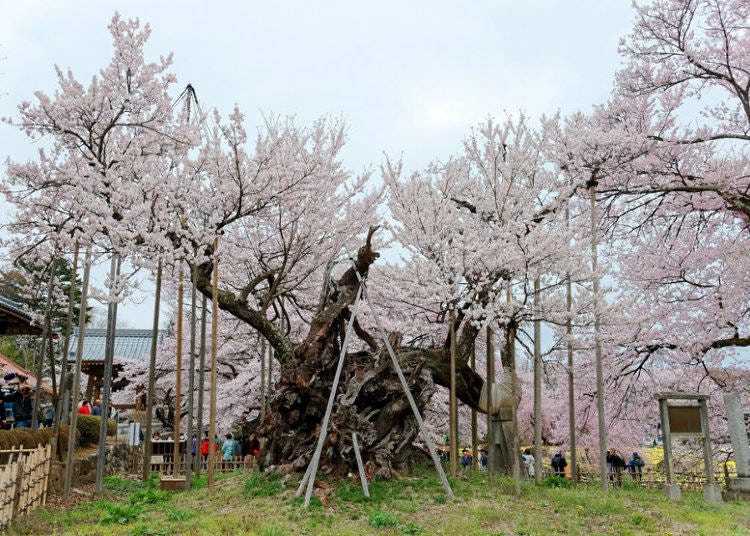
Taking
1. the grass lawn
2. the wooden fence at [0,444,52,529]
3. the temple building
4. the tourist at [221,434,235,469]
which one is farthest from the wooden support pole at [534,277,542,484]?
the temple building

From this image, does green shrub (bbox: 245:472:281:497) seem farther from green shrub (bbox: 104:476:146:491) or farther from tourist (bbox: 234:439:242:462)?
tourist (bbox: 234:439:242:462)

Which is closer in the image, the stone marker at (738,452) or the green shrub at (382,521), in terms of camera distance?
the green shrub at (382,521)

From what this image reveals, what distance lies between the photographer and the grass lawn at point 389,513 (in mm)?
Answer: 8062

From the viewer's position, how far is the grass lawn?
26.5 ft

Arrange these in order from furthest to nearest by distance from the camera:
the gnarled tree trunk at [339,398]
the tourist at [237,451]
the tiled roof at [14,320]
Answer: the tourist at [237,451]
the tiled roof at [14,320]
the gnarled tree trunk at [339,398]

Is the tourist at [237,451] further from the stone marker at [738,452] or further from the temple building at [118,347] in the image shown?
the stone marker at [738,452]

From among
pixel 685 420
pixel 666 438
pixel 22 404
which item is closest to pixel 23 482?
pixel 22 404

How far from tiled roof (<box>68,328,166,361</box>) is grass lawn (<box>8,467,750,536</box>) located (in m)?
21.8

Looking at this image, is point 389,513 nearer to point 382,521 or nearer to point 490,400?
point 382,521

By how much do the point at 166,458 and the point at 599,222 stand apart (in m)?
14.8

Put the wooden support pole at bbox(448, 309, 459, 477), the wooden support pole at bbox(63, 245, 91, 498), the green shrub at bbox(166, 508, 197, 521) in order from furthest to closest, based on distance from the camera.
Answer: the wooden support pole at bbox(448, 309, 459, 477)
the wooden support pole at bbox(63, 245, 91, 498)
the green shrub at bbox(166, 508, 197, 521)

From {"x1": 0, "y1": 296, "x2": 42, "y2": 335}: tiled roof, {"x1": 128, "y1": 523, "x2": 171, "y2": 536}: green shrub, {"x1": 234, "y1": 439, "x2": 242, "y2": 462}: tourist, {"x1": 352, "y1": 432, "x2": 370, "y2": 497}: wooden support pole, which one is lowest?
{"x1": 234, "y1": 439, "x2": 242, "y2": 462}: tourist

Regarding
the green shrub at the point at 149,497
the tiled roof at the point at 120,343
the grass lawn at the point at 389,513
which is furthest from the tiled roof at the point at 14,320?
the tiled roof at the point at 120,343

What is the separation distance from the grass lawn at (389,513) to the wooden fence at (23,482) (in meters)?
0.25
